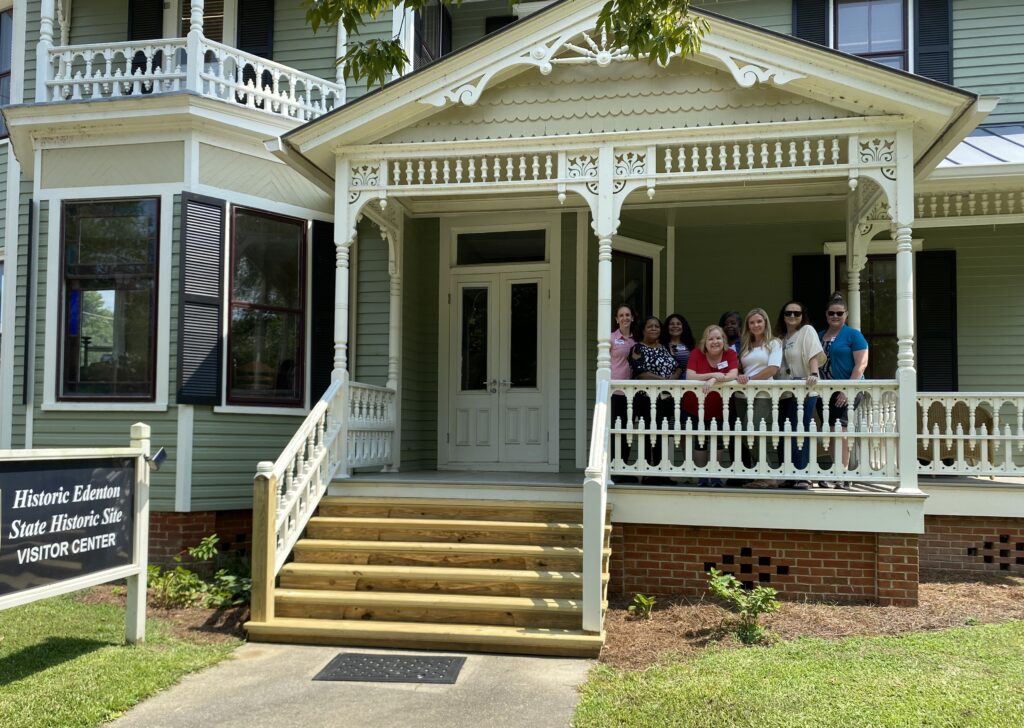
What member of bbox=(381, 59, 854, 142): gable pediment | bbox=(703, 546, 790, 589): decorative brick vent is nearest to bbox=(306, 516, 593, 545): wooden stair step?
bbox=(703, 546, 790, 589): decorative brick vent

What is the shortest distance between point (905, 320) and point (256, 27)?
7.96 meters

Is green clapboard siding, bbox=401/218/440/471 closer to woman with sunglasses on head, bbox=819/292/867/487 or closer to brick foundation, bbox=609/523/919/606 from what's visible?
brick foundation, bbox=609/523/919/606

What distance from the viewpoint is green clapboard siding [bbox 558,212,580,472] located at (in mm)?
9977

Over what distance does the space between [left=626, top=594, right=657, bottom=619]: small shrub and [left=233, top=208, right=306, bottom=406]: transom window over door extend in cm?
433

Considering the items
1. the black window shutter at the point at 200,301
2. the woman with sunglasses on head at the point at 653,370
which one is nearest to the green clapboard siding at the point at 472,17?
the black window shutter at the point at 200,301

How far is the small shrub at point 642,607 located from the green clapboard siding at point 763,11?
760 centimetres

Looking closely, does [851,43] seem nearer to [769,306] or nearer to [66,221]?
[769,306]

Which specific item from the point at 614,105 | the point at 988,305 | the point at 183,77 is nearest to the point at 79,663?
the point at 183,77

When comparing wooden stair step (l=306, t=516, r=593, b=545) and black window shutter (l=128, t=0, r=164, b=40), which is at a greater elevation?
black window shutter (l=128, t=0, r=164, b=40)

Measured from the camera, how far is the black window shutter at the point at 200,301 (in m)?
8.63

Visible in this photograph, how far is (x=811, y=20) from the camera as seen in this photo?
36.0ft

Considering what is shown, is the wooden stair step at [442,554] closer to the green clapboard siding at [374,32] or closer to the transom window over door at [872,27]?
the green clapboard siding at [374,32]

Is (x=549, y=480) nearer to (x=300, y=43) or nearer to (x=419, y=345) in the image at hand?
(x=419, y=345)

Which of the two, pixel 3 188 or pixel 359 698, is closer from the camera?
pixel 359 698
